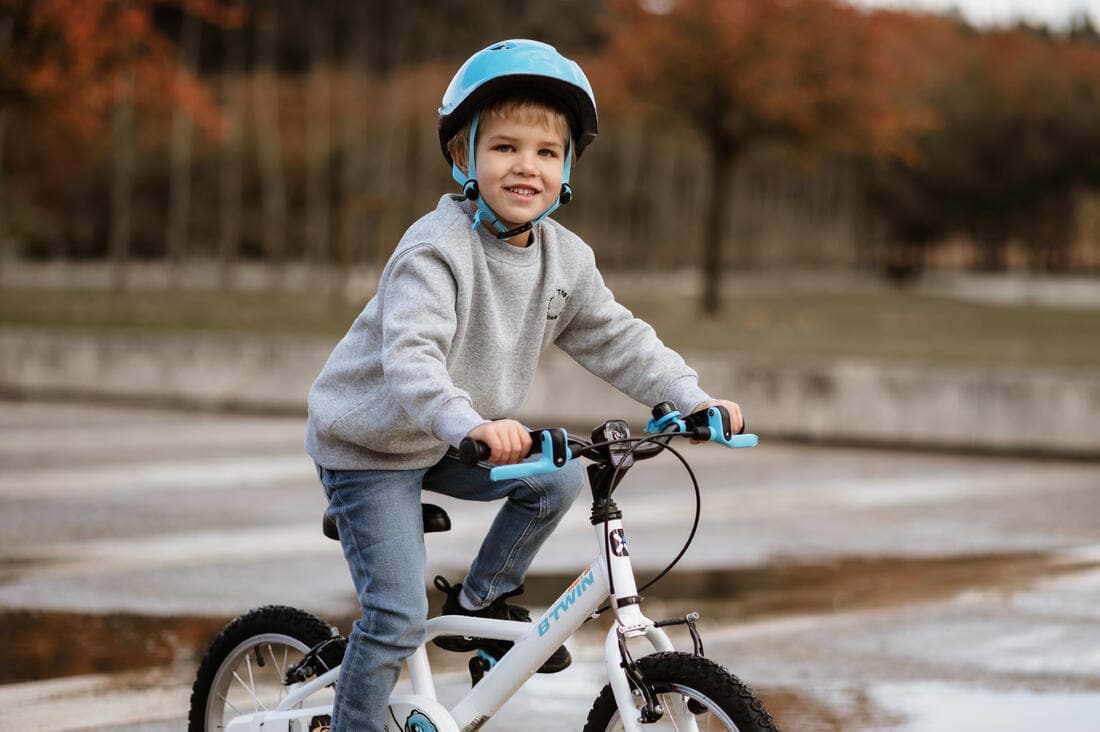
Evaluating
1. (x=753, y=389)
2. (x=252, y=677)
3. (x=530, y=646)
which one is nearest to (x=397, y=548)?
(x=530, y=646)

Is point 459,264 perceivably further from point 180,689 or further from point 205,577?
point 205,577

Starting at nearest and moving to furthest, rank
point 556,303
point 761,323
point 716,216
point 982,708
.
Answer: point 556,303 → point 982,708 → point 761,323 → point 716,216

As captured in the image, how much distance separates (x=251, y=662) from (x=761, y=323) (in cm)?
2296

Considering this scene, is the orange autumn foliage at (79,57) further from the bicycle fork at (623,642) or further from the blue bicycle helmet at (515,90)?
the bicycle fork at (623,642)

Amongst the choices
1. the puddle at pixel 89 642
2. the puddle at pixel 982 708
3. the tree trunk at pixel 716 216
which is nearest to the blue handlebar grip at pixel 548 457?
the puddle at pixel 982 708

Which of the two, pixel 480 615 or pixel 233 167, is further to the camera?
pixel 233 167

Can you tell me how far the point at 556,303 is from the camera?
11.8 ft

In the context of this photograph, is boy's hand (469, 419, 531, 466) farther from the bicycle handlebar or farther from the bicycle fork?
the bicycle fork

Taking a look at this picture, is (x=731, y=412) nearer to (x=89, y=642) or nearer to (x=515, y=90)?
(x=515, y=90)

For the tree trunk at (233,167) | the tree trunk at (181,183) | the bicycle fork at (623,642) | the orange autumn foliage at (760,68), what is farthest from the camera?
the tree trunk at (233,167)

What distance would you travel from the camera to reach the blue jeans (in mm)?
3551

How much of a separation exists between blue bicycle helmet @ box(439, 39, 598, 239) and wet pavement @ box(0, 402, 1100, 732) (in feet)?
6.12

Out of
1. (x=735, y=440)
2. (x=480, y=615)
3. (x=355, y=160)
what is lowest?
(x=480, y=615)

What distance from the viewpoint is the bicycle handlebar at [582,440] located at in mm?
3076
